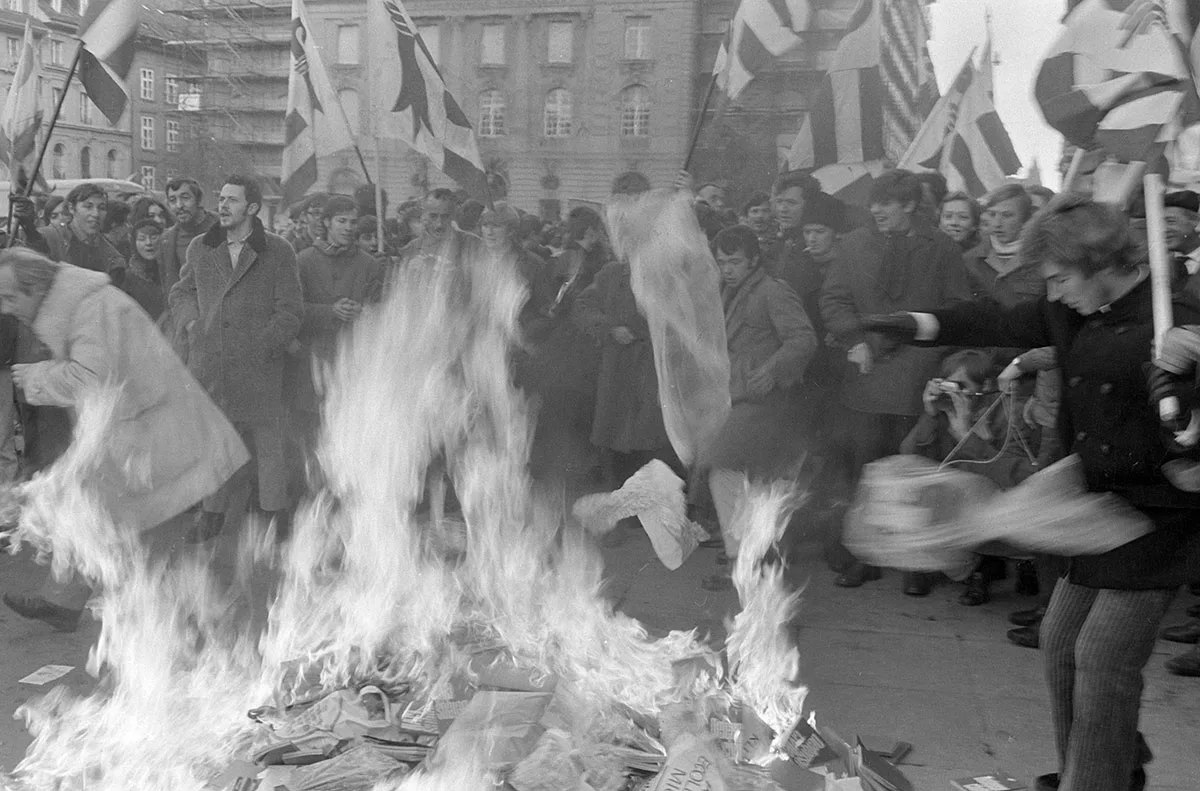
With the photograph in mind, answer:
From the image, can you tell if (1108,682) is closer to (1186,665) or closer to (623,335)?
(1186,665)

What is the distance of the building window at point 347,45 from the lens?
7.10m

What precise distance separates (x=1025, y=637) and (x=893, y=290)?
66.4 inches

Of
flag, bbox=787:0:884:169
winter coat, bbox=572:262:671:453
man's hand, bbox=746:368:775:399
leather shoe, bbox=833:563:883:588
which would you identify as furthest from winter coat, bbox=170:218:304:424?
leather shoe, bbox=833:563:883:588

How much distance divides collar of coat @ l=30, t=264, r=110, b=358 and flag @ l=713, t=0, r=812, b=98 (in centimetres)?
324

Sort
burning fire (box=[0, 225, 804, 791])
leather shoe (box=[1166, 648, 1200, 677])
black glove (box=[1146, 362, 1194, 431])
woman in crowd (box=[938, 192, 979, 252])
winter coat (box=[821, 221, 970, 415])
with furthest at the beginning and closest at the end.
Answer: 1. woman in crowd (box=[938, 192, 979, 252])
2. winter coat (box=[821, 221, 970, 415])
3. leather shoe (box=[1166, 648, 1200, 677])
4. burning fire (box=[0, 225, 804, 791])
5. black glove (box=[1146, 362, 1194, 431])

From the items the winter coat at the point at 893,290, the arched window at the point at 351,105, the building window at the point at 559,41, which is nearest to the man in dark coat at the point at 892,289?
the winter coat at the point at 893,290

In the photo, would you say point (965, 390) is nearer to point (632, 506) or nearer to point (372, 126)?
point (632, 506)

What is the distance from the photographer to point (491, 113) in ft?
→ 19.9

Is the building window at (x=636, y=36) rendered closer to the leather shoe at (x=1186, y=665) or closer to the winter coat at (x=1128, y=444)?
the winter coat at (x=1128, y=444)

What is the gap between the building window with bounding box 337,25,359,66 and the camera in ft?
23.3

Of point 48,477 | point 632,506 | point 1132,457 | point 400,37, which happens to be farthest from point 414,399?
point 1132,457

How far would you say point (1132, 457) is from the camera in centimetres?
284

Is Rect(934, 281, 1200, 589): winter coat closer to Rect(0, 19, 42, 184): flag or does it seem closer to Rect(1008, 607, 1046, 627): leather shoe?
Rect(1008, 607, 1046, 627): leather shoe

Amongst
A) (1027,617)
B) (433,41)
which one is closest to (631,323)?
(433,41)
